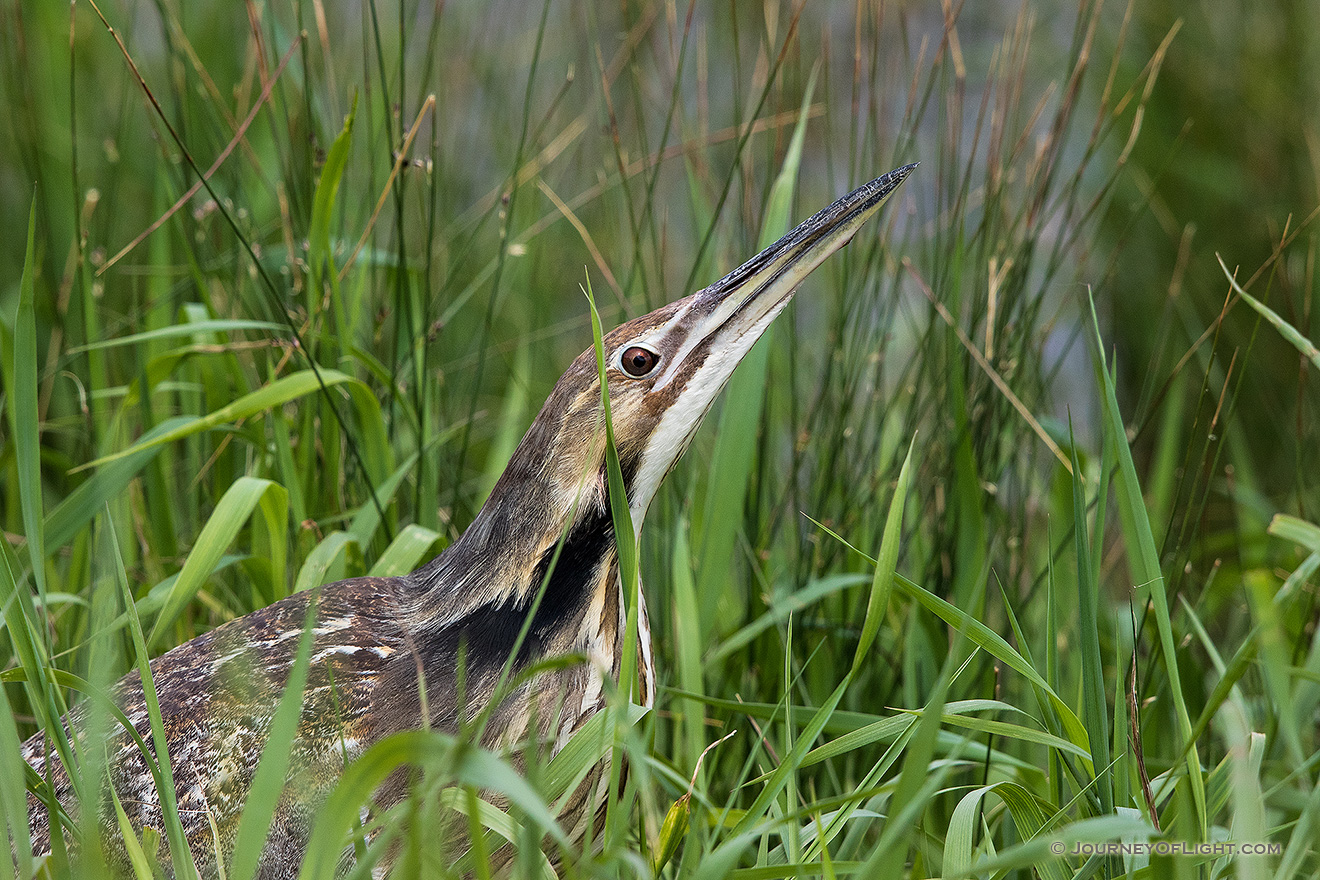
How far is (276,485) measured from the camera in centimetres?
230

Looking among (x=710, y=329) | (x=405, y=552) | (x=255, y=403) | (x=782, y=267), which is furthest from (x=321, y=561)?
(x=782, y=267)

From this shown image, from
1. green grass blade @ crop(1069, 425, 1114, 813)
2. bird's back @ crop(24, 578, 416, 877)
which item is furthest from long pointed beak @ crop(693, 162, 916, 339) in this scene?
bird's back @ crop(24, 578, 416, 877)

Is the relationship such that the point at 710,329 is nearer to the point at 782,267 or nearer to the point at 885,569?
the point at 782,267

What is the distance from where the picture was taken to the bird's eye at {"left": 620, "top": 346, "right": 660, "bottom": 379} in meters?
1.95

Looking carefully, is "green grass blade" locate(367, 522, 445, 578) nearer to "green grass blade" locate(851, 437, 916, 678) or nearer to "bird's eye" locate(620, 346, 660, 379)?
"bird's eye" locate(620, 346, 660, 379)

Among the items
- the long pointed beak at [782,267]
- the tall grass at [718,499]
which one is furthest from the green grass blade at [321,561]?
the long pointed beak at [782,267]

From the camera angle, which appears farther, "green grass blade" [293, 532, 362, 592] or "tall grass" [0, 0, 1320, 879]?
"green grass blade" [293, 532, 362, 592]

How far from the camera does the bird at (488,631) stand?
1743 mm

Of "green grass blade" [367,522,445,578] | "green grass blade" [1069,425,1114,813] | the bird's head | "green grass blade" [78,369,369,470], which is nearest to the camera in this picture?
"green grass blade" [1069,425,1114,813]

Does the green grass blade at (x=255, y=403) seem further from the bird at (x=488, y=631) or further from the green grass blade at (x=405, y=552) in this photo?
the bird at (x=488, y=631)

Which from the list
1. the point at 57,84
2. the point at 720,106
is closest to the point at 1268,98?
the point at 720,106

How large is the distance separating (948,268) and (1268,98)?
101 inches

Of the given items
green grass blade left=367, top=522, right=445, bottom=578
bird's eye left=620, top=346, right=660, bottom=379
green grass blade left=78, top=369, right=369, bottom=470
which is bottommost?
green grass blade left=367, top=522, right=445, bottom=578

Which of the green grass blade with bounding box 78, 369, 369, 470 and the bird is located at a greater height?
the green grass blade with bounding box 78, 369, 369, 470
